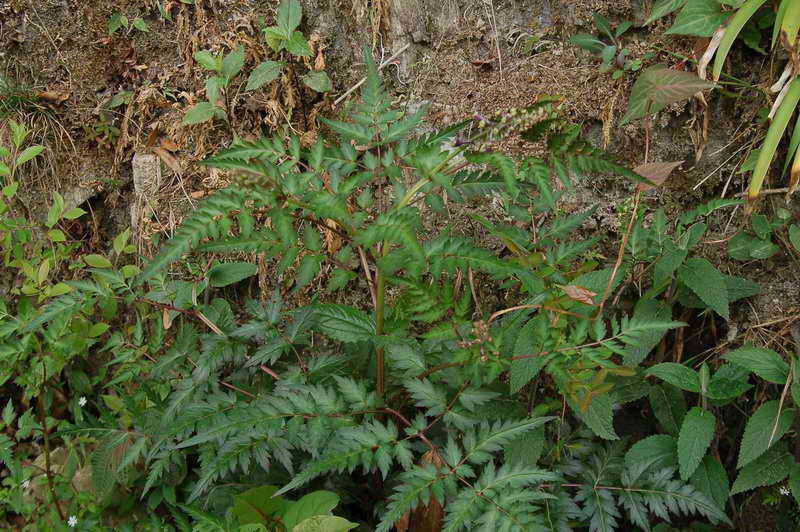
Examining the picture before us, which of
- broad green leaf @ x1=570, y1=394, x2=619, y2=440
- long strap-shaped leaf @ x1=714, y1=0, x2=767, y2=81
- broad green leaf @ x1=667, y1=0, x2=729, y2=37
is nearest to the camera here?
broad green leaf @ x1=570, y1=394, x2=619, y2=440

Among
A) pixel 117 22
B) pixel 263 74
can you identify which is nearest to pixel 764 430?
pixel 263 74

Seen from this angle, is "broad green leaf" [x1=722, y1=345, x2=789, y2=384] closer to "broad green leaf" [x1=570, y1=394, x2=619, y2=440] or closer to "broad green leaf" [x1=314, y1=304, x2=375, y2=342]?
"broad green leaf" [x1=570, y1=394, x2=619, y2=440]

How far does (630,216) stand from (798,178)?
533 mm

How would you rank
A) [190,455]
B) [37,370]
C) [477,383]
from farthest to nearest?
1. [37,370]
2. [190,455]
3. [477,383]

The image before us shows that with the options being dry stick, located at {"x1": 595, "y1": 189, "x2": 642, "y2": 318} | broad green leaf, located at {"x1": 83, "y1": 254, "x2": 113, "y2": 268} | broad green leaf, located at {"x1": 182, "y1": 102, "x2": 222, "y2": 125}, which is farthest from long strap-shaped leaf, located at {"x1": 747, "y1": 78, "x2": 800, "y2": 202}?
broad green leaf, located at {"x1": 83, "y1": 254, "x2": 113, "y2": 268}

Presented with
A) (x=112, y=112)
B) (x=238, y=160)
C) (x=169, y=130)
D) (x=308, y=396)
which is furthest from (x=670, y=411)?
(x=112, y=112)

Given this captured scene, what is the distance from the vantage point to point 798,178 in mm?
2076

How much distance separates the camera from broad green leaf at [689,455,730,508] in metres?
1.94

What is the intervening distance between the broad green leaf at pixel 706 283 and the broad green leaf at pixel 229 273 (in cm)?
156

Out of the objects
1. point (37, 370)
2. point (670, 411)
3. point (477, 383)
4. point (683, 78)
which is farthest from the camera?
point (37, 370)

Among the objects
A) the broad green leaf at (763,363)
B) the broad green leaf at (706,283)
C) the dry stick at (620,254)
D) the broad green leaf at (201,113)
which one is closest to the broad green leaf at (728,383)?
the broad green leaf at (763,363)

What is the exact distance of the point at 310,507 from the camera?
1.77m

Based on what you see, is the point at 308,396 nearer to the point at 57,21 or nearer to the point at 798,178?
the point at 798,178

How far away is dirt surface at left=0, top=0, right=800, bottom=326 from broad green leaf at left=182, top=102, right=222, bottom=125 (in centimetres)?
8
